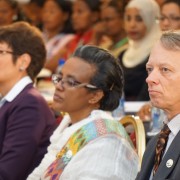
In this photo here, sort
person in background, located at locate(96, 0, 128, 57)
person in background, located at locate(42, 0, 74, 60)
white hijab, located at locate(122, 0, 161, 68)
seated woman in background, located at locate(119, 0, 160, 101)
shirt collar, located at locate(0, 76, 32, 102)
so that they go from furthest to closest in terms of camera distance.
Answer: person in background, located at locate(42, 0, 74, 60)
person in background, located at locate(96, 0, 128, 57)
white hijab, located at locate(122, 0, 161, 68)
seated woman in background, located at locate(119, 0, 160, 101)
shirt collar, located at locate(0, 76, 32, 102)

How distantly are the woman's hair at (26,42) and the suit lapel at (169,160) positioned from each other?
5.19 ft

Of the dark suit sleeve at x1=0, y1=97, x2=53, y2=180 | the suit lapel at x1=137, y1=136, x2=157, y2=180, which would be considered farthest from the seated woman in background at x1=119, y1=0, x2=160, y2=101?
the suit lapel at x1=137, y1=136, x2=157, y2=180

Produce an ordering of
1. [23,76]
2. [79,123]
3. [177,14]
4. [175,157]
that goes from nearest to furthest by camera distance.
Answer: [175,157], [79,123], [23,76], [177,14]

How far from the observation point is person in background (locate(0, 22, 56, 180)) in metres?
3.29

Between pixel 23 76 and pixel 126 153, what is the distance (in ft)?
3.59

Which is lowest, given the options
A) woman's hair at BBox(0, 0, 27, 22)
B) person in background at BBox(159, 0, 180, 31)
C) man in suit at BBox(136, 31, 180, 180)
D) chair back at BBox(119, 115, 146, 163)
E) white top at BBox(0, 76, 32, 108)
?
woman's hair at BBox(0, 0, 27, 22)

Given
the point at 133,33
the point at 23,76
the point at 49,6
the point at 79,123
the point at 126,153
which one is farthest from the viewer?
the point at 49,6

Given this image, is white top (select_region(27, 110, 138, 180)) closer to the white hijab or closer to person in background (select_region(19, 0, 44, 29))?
the white hijab

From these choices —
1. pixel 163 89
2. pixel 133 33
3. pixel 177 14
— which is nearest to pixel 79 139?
pixel 163 89

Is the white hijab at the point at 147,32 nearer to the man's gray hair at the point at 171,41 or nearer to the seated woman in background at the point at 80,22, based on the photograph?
the seated woman in background at the point at 80,22

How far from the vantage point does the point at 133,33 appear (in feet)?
18.3

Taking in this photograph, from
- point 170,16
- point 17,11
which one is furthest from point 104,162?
point 17,11

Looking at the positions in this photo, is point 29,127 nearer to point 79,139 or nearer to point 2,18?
point 79,139

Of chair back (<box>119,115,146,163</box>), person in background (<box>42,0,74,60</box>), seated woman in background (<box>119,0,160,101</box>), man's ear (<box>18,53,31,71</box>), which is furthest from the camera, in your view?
person in background (<box>42,0,74,60</box>)
